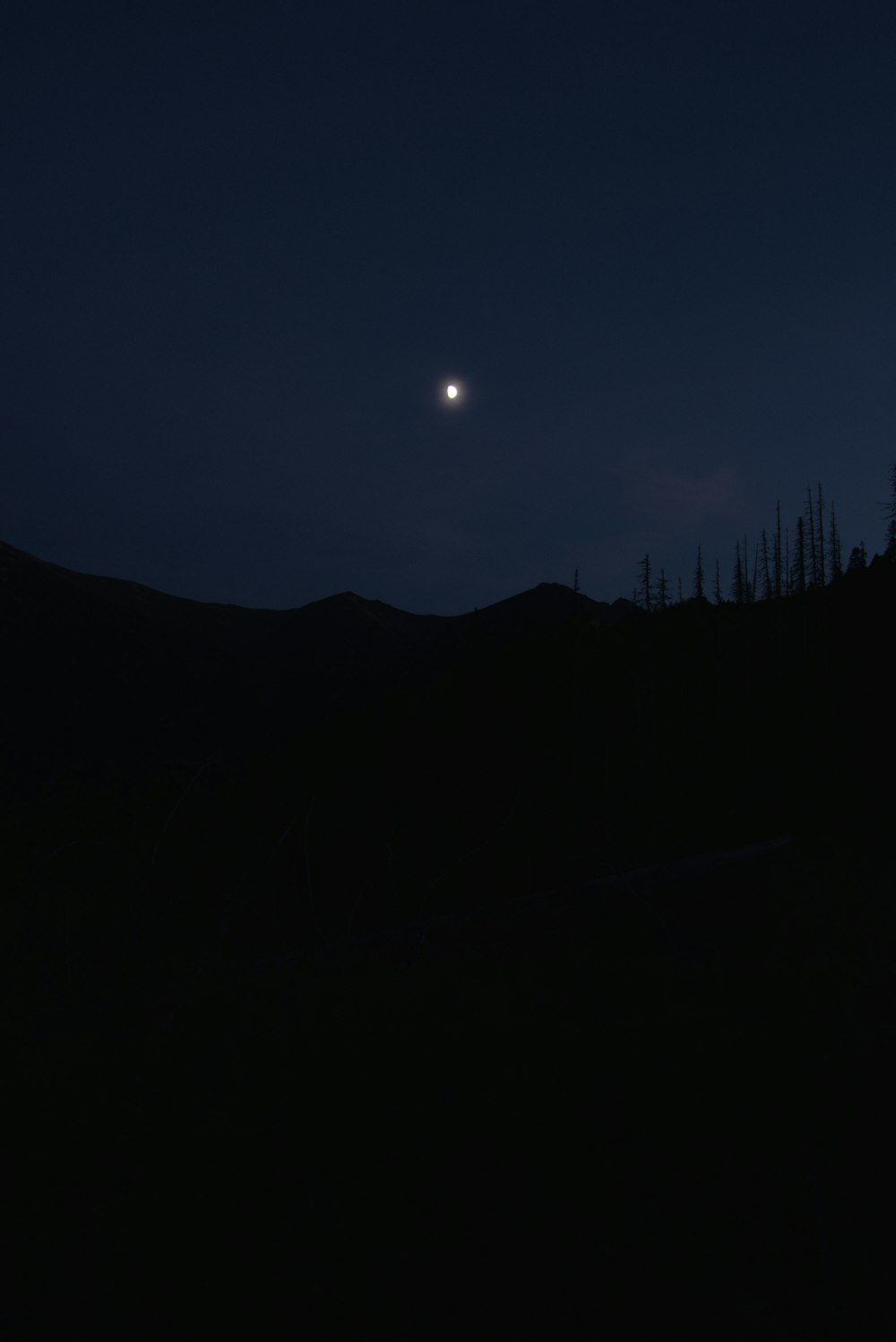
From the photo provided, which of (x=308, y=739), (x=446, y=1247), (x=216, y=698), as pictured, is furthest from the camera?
(x=216, y=698)

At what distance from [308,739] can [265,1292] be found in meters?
49.6

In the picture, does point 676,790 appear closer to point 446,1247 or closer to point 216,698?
point 446,1247

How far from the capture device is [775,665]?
25.4 metres

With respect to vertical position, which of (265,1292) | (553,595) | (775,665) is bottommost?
(265,1292)

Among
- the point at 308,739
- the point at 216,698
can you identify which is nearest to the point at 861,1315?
the point at 308,739

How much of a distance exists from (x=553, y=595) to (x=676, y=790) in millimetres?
124080

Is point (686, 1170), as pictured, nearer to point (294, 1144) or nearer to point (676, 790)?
point (294, 1144)

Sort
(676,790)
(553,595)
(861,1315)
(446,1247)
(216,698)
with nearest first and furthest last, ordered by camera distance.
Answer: (861,1315), (446,1247), (676,790), (216,698), (553,595)

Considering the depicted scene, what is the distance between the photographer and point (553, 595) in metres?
143

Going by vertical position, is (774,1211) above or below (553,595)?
below

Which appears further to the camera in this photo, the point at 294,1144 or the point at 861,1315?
the point at 294,1144

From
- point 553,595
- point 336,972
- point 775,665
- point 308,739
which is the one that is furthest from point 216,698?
point 336,972

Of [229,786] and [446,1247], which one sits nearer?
[446,1247]

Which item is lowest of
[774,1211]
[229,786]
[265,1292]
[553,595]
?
[229,786]
